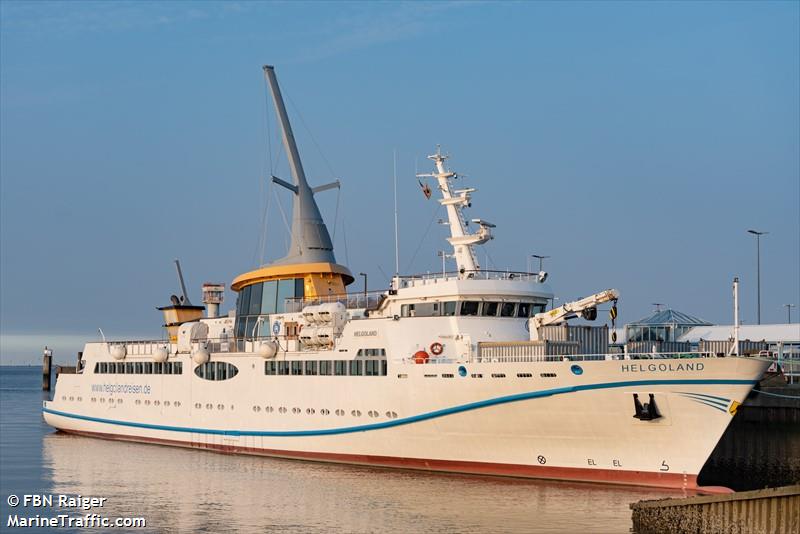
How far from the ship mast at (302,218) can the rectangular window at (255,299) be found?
1.48 metres

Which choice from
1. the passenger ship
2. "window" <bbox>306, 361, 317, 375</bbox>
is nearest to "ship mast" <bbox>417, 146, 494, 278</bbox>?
the passenger ship

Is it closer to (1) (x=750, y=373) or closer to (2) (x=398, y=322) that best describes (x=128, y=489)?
(2) (x=398, y=322)

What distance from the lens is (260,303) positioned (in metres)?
44.4

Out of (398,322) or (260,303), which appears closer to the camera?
Answer: (398,322)

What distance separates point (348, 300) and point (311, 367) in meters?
3.18

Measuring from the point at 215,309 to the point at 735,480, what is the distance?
27195mm

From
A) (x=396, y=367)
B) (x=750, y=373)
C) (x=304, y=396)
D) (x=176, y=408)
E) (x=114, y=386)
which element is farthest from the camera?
(x=114, y=386)

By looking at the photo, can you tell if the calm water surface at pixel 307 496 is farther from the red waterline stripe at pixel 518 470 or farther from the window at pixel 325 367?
the window at pixel 325 367

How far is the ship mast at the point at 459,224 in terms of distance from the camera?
3784 cm

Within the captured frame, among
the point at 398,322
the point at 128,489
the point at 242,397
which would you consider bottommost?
the point at 128,489

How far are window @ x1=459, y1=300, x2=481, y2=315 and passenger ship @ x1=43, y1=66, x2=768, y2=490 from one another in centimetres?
8

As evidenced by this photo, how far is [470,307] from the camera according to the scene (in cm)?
3631

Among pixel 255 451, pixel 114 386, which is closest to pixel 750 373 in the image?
pixel 255 451

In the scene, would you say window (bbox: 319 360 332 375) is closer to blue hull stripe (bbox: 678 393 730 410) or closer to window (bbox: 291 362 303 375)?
window (bbox: 291 362 303 375)
